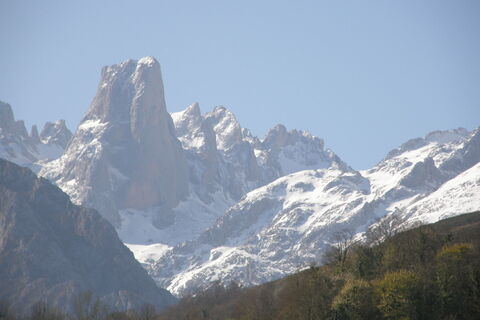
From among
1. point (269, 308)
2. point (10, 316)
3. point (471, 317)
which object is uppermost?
point (10, 316)

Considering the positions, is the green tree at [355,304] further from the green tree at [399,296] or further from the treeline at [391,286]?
the green tree at [399,296]

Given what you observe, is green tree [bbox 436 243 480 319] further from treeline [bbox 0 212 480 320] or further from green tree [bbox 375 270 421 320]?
green tree [bbox 375 270 421 320]

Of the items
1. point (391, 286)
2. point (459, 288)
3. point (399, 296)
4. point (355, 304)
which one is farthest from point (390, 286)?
point (459, 288)

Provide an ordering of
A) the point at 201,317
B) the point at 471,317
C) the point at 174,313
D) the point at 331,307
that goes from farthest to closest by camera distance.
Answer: the point at 174,313, the point at 201,317, the point at 331,307, the point at 471,317

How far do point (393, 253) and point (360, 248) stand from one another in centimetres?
697

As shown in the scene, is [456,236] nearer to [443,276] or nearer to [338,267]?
[338,267]

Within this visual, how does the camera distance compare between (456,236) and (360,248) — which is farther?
(456,236)

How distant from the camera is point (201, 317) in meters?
154

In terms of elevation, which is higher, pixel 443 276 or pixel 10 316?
pixel 10 316

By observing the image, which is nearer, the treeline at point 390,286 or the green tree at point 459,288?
the green tree at point 459,288

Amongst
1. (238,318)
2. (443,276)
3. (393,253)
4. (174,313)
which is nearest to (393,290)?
(443,276)

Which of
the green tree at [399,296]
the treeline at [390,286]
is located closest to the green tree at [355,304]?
the treeline at [390,286]

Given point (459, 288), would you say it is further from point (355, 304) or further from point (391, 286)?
point (355, 304)

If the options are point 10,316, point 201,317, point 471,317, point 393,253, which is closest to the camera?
point 471,317
